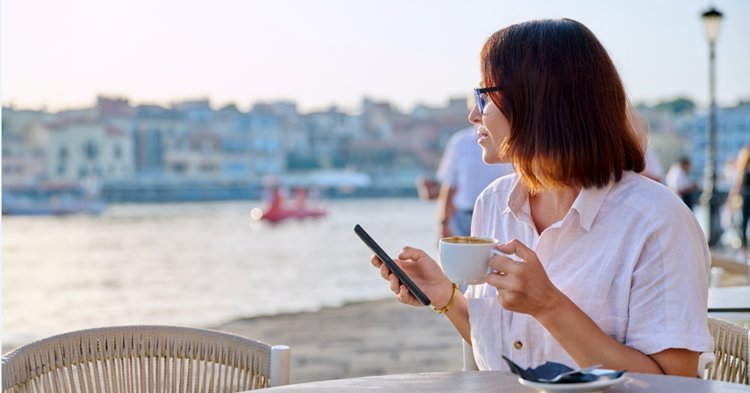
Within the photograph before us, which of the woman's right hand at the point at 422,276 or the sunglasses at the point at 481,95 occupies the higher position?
the sunglasses at the point at 481,95

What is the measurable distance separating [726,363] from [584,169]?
37 cm

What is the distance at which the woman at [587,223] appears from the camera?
1.01 m

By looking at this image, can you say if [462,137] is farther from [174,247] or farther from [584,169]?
[174,247]

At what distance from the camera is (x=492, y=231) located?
1.23 m

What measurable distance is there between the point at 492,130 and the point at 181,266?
736 inches

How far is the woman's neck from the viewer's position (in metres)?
1.12

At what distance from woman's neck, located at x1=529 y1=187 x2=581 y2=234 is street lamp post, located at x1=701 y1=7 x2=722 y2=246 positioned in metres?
7.08

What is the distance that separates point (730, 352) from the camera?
1.24 metres

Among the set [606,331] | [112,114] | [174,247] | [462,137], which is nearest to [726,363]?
[606,331]

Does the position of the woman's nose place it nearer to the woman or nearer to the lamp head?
the woman

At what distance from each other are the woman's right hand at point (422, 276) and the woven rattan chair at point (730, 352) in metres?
0.34

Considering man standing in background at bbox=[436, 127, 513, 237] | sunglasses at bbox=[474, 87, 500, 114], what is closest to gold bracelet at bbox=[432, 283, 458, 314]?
sunglasses at bbox=[474, 87, 500, 114]

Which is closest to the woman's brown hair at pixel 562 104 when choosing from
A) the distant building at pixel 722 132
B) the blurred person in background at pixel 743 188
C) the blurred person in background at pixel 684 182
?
the blurred person in background at pixel 743 188

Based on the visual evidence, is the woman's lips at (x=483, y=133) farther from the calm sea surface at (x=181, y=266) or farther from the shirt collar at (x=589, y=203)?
the calm sea surface at (x=181, y=266)
